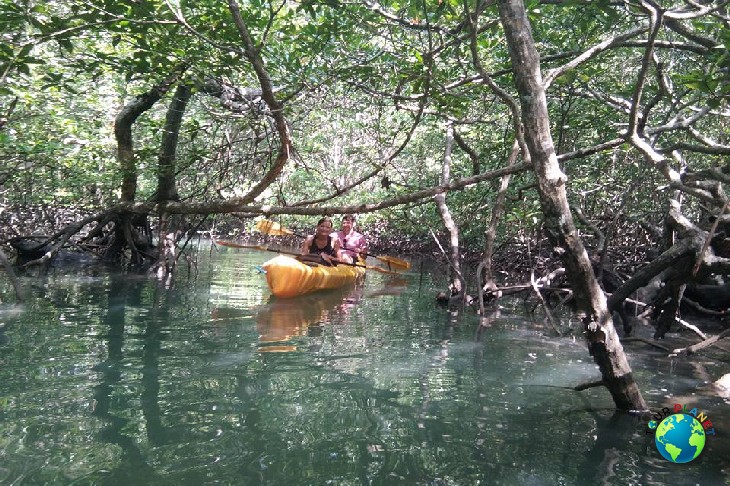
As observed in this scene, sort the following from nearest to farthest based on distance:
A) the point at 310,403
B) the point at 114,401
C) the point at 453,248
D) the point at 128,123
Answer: the point at 114,401 → the point at 310,403 → the point at 453,248 → the point at 128,123

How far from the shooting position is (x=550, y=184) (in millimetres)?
2873

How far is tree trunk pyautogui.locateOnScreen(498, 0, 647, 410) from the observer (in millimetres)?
2871

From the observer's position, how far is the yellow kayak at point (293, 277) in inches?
303

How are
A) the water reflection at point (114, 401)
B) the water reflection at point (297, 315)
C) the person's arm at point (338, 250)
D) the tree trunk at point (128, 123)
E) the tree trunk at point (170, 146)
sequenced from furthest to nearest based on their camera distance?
the person's arm at point (338, 250) < the tree trunk at point (128, 123) < the tree trunk at point (170, 146) < the water reflection at point (297, 315) < the water reflection at point (114, 401)

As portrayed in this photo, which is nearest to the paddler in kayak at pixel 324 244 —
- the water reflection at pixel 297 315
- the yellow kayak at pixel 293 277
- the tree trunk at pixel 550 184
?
the water reflection at pixel 297 315

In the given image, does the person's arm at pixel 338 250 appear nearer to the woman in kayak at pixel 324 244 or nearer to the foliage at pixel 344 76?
the woman in kayak at pixel 324 244

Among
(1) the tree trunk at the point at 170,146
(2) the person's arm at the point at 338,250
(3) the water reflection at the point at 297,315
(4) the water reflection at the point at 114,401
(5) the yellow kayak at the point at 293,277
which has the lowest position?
(4) the water reflection at the point at 114,401

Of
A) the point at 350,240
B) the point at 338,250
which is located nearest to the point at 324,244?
the point at 338,250

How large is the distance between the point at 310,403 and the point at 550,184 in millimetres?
1982

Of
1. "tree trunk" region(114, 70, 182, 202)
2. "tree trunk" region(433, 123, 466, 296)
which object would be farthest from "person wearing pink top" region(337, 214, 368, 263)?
"tree trunk" region(114, 70, 182, 202)

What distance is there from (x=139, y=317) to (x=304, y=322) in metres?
1.76

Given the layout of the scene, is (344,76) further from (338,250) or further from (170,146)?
(338,250)

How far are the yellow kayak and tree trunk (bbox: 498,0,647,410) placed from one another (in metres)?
5.15

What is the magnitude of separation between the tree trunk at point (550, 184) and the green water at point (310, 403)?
0.67 meters
